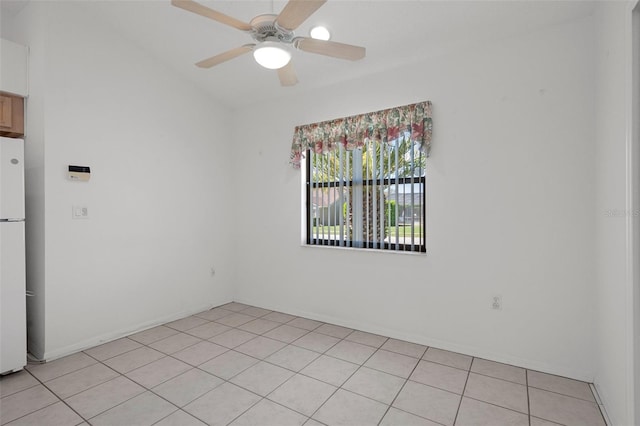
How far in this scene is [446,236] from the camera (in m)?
3.00

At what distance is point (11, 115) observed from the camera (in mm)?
2869

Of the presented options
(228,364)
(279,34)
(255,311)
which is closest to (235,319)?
(255,311)

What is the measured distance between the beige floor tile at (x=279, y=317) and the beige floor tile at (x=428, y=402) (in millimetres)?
1777

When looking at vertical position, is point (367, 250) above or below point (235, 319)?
above

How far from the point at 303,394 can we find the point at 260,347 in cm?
91

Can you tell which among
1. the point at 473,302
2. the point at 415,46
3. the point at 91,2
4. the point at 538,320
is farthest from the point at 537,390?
the point at 91,2

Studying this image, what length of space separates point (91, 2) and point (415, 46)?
300 cm

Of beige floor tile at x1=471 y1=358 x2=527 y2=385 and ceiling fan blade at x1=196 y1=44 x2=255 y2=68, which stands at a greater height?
ceiling fan blade at x1=196 y1=44 x2=255 y2=68

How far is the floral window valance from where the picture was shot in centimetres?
307

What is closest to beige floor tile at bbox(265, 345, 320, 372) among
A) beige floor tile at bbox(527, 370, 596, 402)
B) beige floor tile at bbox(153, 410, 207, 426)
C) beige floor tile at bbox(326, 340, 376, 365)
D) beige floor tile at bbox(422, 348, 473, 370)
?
beige floor tile at bbox(326, 340, 376, 365)

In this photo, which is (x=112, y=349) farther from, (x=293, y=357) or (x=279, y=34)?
(x=279, y=34)

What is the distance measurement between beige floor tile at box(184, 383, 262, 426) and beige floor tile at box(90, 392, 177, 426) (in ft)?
0.52

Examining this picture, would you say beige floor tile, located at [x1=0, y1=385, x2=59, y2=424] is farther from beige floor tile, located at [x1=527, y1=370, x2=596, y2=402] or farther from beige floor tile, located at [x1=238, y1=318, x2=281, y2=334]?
beige floor tile, located at [x1=527, y1=370, x2=596, y2=402]

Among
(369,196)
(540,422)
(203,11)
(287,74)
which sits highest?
(203,11)
